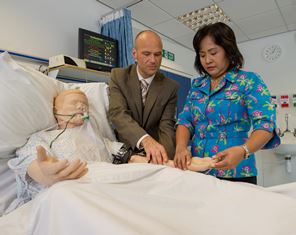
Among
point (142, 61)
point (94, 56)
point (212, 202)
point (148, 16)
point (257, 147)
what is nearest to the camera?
point (212, 202)

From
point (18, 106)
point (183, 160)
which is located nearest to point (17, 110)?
point (18, 106)

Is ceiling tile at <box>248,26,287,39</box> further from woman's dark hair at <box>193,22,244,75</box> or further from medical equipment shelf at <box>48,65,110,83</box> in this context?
woman's dark hair at <box>193,22,244,75</box>

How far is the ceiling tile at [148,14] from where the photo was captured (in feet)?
9.15

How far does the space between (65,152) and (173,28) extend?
301 cm

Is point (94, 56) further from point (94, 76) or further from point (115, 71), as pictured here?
point (115, 71)

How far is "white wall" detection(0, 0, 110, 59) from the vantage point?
2.02 m

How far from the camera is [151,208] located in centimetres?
57

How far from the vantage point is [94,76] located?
93.9 inches

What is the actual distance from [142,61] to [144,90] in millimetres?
155

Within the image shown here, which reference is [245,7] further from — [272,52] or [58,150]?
[58,150]

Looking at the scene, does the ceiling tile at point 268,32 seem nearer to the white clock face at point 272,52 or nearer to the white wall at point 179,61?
the white clock face at point 272,52

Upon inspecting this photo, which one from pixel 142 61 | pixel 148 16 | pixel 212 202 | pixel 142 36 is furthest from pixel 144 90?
pixel 148 16

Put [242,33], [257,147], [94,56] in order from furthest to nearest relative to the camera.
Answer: [242,33] < [94,56] < [257,147]

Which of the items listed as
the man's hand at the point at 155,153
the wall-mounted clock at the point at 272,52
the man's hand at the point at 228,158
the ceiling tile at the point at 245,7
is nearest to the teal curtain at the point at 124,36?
the ceiling tile at the point at 245,7
